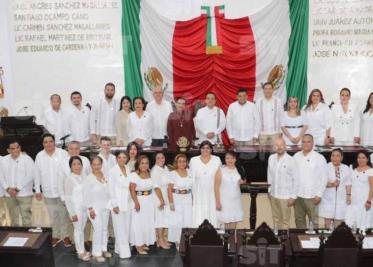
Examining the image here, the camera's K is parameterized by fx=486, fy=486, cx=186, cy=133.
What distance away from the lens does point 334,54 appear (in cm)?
1037

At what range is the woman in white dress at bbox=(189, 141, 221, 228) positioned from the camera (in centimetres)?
704

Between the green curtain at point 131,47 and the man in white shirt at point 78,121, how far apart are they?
1.70 m

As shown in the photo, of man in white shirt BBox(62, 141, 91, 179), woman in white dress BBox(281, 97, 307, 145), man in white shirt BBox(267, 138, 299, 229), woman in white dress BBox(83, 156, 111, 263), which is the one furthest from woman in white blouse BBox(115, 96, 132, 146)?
man in white shirt BBox(267, 138, 299, 229)

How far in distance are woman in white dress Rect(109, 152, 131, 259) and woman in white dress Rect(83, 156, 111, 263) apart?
0.33ft

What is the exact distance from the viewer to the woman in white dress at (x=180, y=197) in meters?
6.89

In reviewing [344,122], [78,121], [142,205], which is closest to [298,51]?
[344,122]

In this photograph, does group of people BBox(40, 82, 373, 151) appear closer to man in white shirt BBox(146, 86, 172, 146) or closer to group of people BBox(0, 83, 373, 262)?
man in white shirt BBox(146, 86, 172, 146)

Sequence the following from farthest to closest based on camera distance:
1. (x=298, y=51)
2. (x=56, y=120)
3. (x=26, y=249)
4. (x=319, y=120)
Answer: (x=298, y=51)
(x=56, y=120)
(x=319, y=120)
(x=26, y=249)

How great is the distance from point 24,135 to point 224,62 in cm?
432

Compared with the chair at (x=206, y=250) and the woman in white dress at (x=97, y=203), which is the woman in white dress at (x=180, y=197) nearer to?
the woman in white dress at (x=97, y=203)

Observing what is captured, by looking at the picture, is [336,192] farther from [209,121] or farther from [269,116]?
[209,121]

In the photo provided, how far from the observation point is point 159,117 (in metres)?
8.99

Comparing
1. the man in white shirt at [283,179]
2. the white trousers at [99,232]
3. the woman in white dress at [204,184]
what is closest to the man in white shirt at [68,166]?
the white trousers at [99,232]

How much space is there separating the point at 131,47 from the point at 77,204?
15.4 ft
